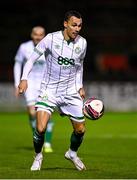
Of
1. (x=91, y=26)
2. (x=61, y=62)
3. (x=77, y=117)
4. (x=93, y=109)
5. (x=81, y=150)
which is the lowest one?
(x=91, y=26)

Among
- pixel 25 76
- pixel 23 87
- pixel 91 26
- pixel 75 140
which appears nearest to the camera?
pixel 23 87

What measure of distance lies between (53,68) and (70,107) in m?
0.56

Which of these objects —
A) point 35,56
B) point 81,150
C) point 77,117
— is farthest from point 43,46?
point 81,150

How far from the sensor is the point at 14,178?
9.39 metres

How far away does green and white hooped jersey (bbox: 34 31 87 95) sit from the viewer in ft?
34.9

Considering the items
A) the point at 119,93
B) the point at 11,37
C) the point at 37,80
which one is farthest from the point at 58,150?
the point at 11,37

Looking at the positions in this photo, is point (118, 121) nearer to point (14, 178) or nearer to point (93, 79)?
point (93, 79)

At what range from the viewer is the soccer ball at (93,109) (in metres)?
10.7

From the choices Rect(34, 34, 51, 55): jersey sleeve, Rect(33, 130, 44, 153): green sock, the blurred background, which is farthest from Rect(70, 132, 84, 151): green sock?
the blurred background

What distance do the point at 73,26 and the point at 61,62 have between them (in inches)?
20.3

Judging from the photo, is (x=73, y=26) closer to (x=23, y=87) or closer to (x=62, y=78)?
(x=62, y=78)

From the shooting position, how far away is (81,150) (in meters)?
14.5

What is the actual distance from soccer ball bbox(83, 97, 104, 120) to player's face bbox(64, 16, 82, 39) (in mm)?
893

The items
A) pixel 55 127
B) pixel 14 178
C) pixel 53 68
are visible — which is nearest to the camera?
pixel 14 178
